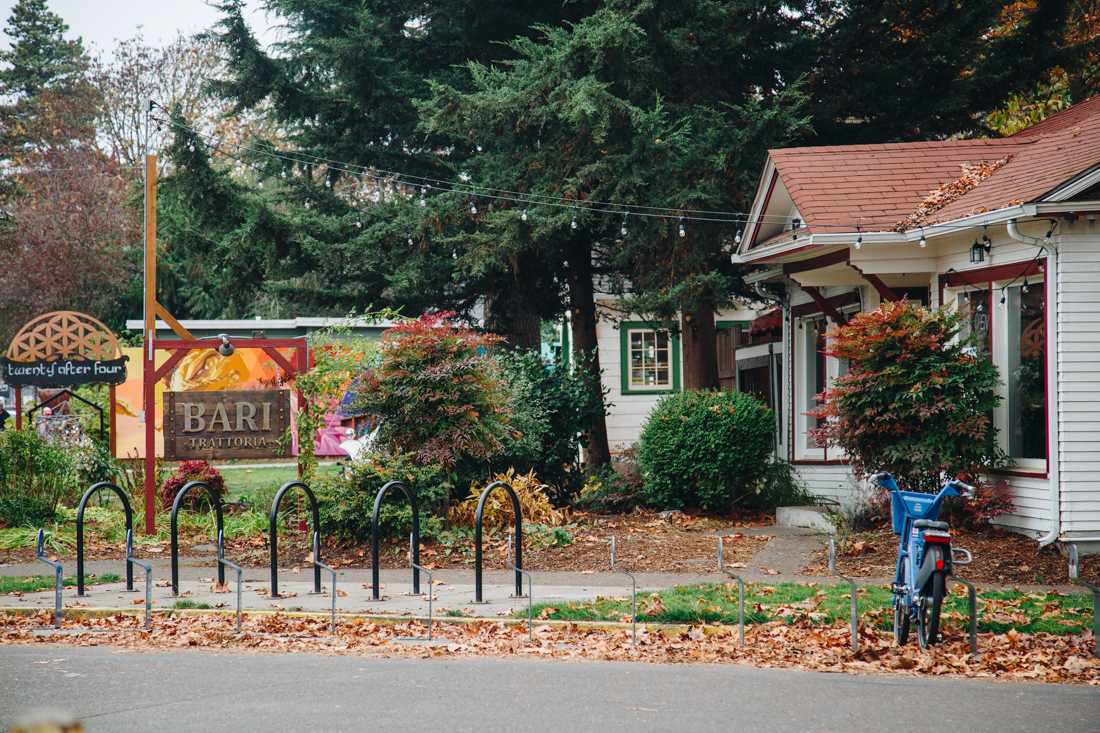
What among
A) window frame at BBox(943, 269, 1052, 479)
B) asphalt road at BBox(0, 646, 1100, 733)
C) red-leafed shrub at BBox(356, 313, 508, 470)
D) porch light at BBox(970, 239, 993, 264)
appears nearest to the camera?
asphalt road at BBox(0, 646, 1100, 733)

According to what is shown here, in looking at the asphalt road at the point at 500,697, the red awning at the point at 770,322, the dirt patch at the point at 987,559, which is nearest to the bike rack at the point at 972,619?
the asphalt road at the point at 500,697

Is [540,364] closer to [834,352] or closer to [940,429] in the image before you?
[834,352]

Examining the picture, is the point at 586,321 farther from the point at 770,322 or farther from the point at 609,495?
the point at 609,495

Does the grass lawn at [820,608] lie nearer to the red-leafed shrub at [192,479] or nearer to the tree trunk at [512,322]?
the red-leafed shrub at [192,479]

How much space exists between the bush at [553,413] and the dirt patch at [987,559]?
514cm

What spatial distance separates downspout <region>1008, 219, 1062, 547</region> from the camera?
41.7 feet

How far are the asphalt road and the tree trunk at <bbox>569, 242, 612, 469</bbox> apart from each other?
1224cm

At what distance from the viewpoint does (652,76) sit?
1883 cm

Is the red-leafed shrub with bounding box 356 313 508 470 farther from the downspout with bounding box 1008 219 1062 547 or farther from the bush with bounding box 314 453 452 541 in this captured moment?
the downspout with bounding box 1008 219 1062 547

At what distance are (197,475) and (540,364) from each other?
17.9 ft

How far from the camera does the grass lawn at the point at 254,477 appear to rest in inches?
886

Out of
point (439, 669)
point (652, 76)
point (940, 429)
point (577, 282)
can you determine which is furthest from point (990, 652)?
point (577, 282)

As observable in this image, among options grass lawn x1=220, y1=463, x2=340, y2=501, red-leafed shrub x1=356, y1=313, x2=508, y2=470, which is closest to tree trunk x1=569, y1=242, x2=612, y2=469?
grass lawn x1=220, y1=463, x2=340, y2=501

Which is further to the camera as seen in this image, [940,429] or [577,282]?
[577,282]
